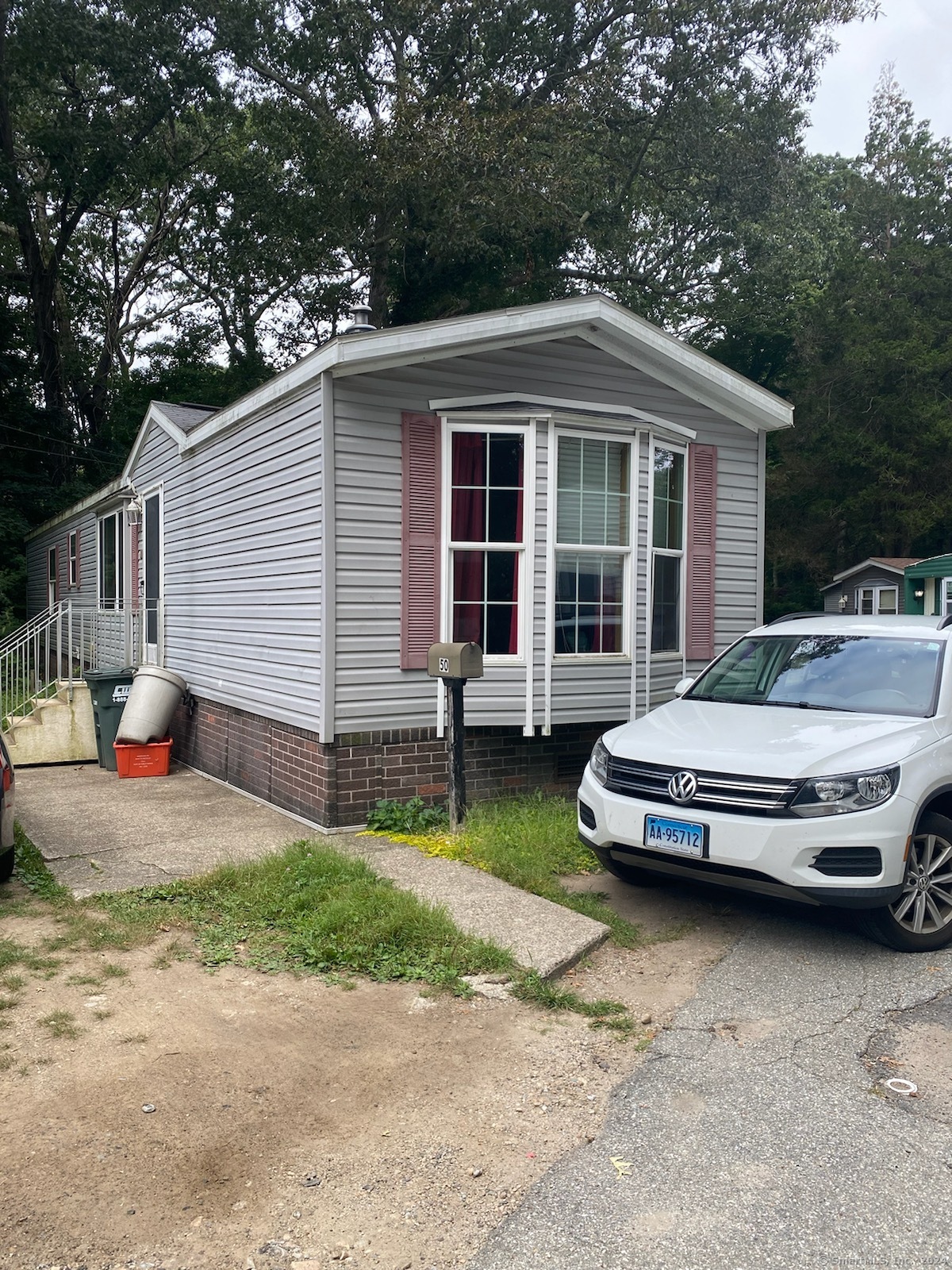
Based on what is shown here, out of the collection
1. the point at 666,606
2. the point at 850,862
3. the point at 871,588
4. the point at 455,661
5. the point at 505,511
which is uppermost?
the point at 505,511

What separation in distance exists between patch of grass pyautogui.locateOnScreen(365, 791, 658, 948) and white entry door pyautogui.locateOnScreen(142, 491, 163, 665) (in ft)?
19.8

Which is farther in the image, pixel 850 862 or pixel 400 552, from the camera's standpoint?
pixel 400 552

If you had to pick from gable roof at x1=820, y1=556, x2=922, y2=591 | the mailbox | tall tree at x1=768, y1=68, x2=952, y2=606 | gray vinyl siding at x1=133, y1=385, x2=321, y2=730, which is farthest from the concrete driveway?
tall tree at x1=768, y1=68, x2=952, y2=606

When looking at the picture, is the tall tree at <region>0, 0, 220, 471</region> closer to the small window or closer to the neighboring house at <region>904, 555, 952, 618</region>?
the small window

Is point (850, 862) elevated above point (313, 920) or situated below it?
above

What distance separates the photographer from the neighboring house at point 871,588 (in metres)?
28.8

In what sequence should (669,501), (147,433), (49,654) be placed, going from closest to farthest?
1. (669,501)
2. (147,433)
3. (49,654)

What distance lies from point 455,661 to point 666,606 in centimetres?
298

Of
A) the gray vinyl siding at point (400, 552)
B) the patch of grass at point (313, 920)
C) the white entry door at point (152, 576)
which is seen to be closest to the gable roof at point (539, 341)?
the gray vinyl siding at point (400, 552)

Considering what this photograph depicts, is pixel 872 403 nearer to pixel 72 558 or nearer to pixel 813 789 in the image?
pixel 72 558

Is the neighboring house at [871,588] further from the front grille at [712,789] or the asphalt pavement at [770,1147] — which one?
the asphalt pavement at [770,1147]

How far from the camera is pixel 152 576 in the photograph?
12617 millimetres

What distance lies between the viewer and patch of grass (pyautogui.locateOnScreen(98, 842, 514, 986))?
187 inches

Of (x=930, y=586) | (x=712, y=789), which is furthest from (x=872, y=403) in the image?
(x=712, y=789)
